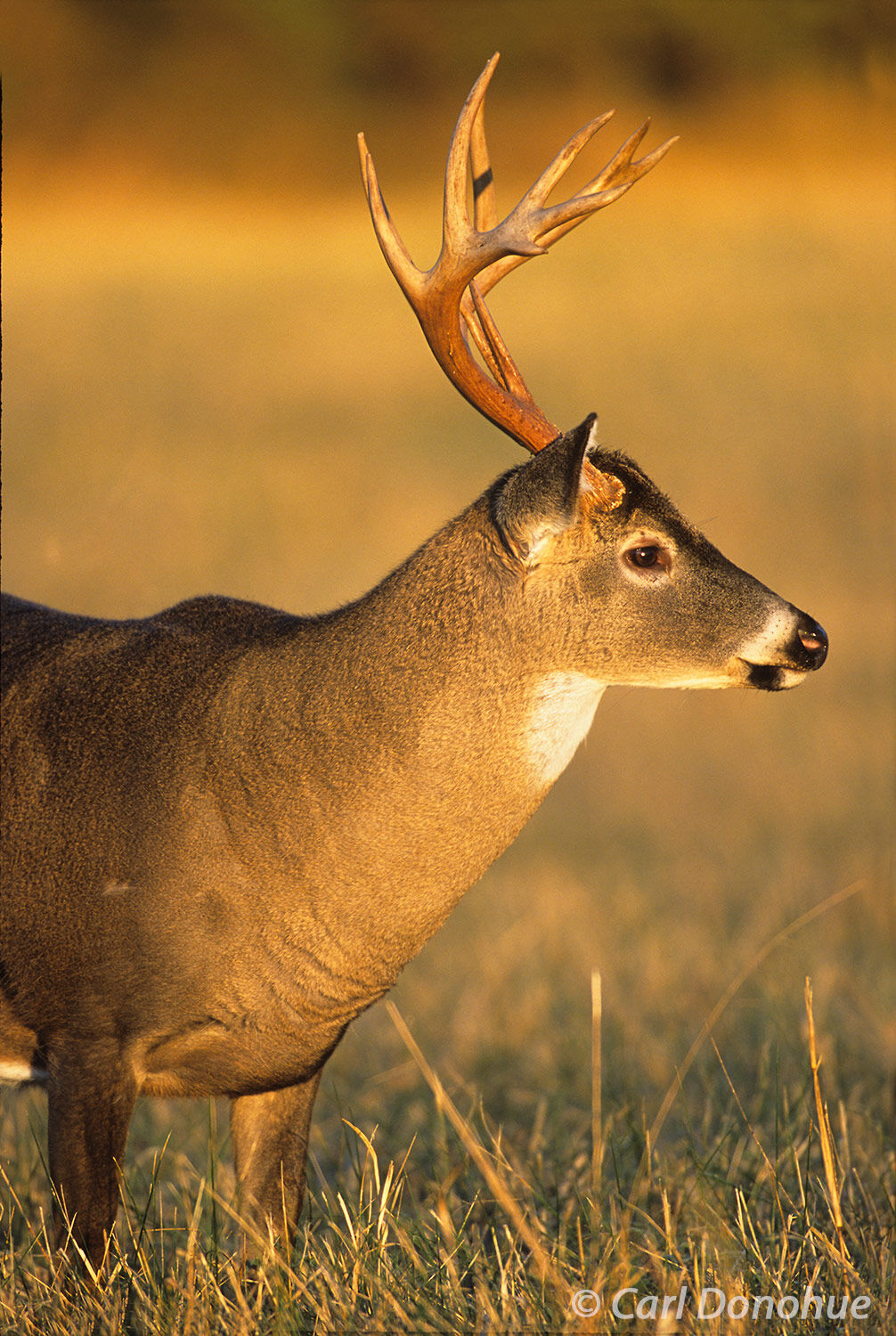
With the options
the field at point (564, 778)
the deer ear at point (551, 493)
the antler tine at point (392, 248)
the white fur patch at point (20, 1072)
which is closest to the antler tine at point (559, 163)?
the antler tine at point (392, 248)

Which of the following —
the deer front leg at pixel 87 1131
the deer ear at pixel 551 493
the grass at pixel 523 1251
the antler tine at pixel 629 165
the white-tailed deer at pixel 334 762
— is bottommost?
the grass at pixel 523 1251

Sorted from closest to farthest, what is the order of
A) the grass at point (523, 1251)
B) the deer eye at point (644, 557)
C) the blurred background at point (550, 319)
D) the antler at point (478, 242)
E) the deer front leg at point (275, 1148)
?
the grass at point (523, 1251), the antler at point (478, 242), the deer eye at point (644, 557), the deer front leg at point (275, 1148), the blurred background at point (550, 319)

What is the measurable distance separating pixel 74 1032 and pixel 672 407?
12.9 m

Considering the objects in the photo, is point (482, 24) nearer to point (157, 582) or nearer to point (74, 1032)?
point (157, 582)

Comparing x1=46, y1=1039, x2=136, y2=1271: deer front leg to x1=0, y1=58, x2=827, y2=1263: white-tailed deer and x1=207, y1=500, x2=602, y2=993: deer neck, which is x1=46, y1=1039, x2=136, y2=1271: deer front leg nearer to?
x1=0, y1=58, x2=827, y2=1263: white-tailed deer

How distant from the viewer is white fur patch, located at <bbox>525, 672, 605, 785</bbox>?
413cm

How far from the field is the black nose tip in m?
1.21

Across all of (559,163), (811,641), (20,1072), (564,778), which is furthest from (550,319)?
(20,1072)

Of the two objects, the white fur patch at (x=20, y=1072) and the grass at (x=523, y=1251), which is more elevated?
the white fur patch at (x=20, y=1072)

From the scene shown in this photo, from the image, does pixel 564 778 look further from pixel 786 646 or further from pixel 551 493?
pixel 551 493

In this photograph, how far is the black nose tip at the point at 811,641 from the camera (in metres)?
4.19

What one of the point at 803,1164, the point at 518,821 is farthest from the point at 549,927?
the point at 518,821

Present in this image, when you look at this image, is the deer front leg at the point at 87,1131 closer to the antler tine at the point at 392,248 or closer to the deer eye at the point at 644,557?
the deer eye at the point at 644,557

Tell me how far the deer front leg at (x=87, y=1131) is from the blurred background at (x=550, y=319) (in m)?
1.39
